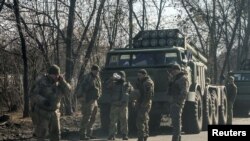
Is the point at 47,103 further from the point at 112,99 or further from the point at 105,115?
the point at 105,115

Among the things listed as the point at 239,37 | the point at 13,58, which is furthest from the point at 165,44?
the point at 239,37

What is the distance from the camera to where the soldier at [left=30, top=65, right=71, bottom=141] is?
1020 centimetres

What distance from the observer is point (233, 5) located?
123 feet

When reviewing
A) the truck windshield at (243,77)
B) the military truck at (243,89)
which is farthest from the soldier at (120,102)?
the truck windshield at (243,77)

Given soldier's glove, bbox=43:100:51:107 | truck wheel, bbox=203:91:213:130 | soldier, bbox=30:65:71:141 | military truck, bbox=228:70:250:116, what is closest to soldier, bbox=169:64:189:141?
soldier, bbox=30:65:71:141

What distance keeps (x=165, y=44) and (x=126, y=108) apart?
3.35m

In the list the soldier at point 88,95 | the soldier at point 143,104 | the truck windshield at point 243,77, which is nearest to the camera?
the soldier at point 143,104

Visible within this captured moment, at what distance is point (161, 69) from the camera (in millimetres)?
14500

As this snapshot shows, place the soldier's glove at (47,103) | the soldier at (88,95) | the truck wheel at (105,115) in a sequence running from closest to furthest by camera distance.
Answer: the soldier's glove at (47,103) < the soldier at (88,95) < the truck wheel at (105,115)

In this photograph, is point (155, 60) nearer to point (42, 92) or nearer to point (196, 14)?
point (42, 92)

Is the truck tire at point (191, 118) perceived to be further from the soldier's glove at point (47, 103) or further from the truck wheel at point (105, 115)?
the soldier's glove at point (47, 103)

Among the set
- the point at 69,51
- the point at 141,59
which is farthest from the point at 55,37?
the point at 141,59

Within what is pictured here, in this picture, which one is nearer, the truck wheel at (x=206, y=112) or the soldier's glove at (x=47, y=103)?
the soldier's glove at (x=47, y=103)

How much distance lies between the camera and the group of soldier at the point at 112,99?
10.2 m
